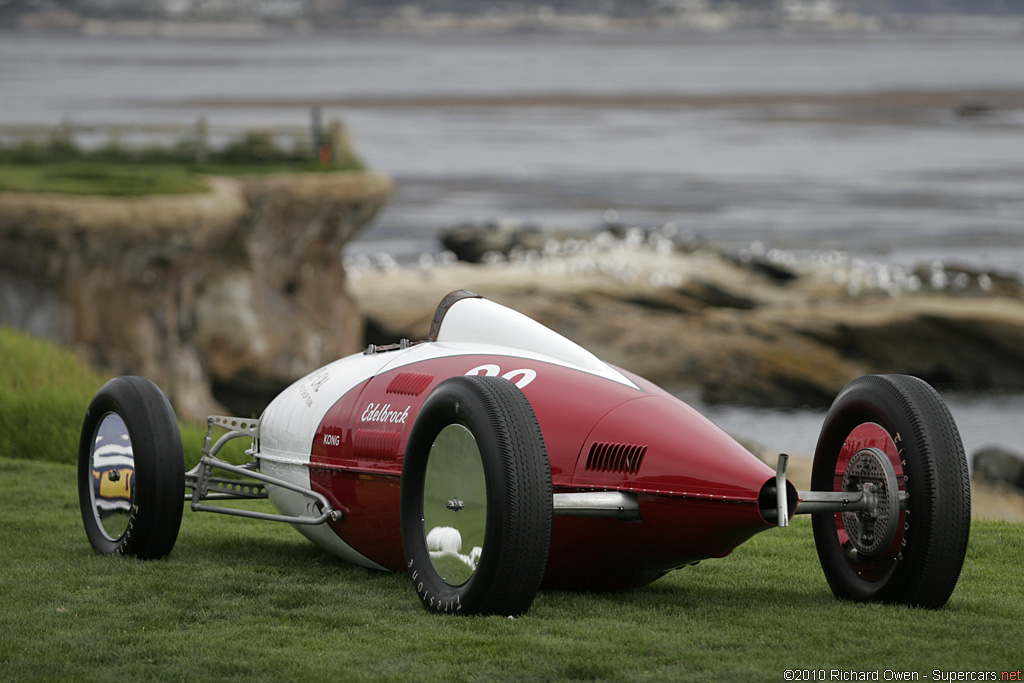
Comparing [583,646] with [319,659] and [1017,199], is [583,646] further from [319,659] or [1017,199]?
[1017,199]

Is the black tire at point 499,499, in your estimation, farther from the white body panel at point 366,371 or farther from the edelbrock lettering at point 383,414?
the white body panel at point 366,371

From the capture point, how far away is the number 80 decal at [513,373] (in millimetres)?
6980

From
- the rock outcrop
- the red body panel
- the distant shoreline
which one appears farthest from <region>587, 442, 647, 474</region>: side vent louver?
the distant shoreline

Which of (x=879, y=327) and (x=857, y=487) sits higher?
(x=857, y=487)

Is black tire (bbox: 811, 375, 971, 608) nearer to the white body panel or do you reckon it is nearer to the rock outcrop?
the white body panel

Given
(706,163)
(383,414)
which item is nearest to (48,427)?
(383,414)

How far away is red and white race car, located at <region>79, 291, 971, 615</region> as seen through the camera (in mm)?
6008

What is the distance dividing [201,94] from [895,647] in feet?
576

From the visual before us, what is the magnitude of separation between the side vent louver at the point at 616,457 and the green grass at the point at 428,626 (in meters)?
0.69

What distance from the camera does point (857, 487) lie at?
671 centimetres

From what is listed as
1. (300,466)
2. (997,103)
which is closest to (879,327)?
(300,466)

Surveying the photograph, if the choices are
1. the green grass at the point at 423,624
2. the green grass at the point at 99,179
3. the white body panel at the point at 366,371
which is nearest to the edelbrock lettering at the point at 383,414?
the white body panel at the point at 366,371

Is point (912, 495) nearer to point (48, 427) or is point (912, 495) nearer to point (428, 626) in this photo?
point (428, 626)

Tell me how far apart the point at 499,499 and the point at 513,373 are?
1371mm
